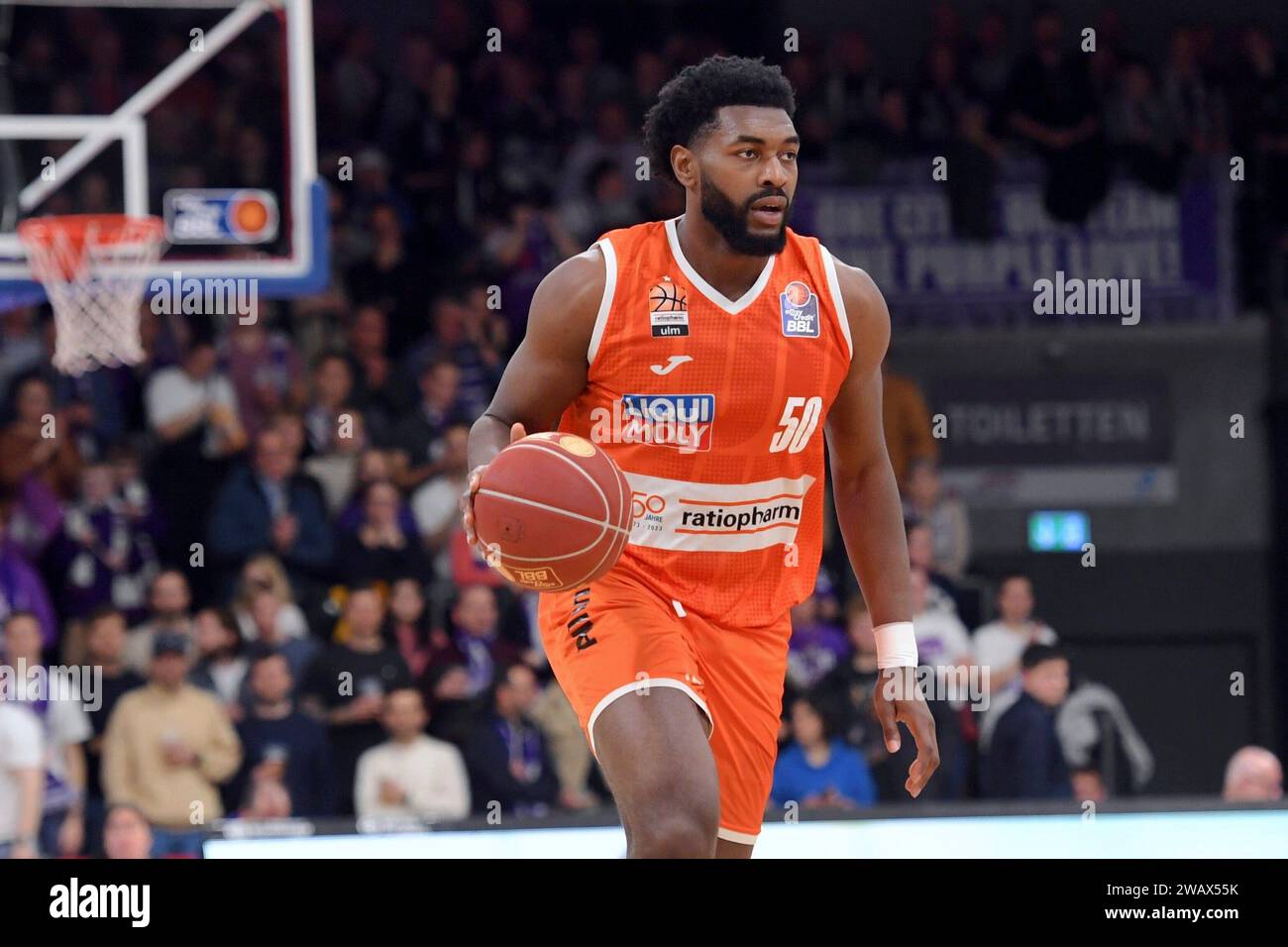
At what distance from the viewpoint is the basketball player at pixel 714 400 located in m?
5.04

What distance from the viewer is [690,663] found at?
4.92m

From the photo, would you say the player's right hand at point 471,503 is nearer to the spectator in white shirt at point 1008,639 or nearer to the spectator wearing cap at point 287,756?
the spectator wearing cap at point 287,756

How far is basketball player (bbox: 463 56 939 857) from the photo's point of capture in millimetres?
5035

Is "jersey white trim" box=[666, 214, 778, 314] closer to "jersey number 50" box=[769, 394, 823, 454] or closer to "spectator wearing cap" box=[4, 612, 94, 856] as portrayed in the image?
"jersey number 50" box=[769, 394, 823, 454]

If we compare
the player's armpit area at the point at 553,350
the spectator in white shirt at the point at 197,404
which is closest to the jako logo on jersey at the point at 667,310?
the player's armpit area at the point at 553,350

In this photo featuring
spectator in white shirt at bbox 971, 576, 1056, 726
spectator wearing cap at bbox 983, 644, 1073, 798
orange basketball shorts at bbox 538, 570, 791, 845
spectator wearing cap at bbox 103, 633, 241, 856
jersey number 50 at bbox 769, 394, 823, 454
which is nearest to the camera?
orange basketball shorts at bbox 538, 570, 791, 845

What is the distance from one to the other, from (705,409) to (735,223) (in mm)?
471

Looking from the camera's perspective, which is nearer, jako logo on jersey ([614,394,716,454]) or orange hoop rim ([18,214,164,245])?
jako logo on jersey ([614,394,716,454])

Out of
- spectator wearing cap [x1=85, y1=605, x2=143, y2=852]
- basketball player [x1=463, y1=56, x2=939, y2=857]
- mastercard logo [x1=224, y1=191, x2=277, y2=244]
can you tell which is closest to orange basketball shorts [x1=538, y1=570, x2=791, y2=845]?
basketball player [x1=463, y1=56, x2=939, y2=857]

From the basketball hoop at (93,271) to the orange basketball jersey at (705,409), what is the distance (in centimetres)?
438

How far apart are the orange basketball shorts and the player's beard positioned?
2.91 ft

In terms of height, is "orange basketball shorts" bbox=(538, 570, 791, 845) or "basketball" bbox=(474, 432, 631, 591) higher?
"basketball" bbox=(474, 432, 631, 591)

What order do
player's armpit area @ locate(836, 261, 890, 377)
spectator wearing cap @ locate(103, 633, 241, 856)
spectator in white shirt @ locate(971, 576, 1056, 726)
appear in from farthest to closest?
1. spectator in white shirt @ locate(971, 576, 1056, 726)
2. spectator wearing cap @ locate(103, 633, 241, 856)
3. player's armpit area @ locate(836, 261, 890, 377)

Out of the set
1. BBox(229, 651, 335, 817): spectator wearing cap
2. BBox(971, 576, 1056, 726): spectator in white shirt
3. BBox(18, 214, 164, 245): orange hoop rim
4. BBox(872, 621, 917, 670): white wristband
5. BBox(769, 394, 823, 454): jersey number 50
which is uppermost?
BBox(18, 214, 164, 245): orange hoop rim
